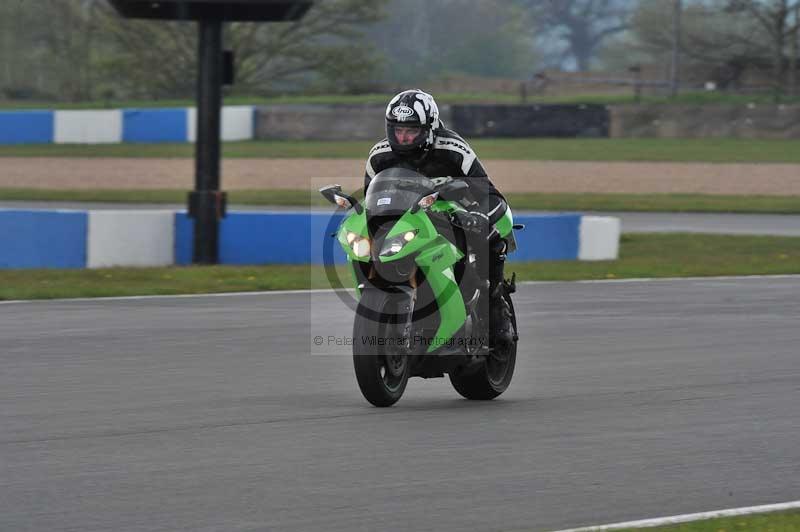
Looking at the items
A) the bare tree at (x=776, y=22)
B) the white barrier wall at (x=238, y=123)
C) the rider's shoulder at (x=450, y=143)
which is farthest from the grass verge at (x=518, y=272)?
the bare tree at (x=776, y=22)

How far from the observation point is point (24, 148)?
3428 cm

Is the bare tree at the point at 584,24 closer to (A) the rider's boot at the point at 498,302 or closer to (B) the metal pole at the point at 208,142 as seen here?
(B) the metal pole at the point at 208,142

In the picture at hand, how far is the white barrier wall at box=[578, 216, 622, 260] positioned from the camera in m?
16.5

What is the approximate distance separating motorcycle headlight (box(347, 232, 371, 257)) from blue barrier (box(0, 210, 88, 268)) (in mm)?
8967

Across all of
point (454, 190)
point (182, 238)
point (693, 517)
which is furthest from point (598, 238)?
point (693, 517)

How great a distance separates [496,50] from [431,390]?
64.9 metres

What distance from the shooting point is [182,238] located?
1598cm

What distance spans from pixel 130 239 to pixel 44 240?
2.86ft

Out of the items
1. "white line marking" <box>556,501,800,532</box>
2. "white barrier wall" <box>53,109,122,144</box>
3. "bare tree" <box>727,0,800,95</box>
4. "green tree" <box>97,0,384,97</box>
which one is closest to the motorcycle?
"white line marking" <box>556,501,800,532</box>

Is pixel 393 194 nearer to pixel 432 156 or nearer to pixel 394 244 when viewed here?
pixel 394 244

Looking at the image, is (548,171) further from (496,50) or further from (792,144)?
(496,50)

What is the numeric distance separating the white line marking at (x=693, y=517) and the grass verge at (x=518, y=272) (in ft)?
27.2

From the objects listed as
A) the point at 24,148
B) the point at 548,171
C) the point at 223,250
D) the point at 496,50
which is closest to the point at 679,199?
the point at 548,171

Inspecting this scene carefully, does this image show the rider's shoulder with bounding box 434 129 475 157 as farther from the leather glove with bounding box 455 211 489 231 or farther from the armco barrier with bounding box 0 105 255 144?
the armco barrier with bounding box 0 105 255 144
